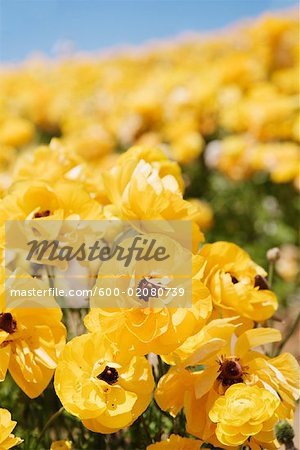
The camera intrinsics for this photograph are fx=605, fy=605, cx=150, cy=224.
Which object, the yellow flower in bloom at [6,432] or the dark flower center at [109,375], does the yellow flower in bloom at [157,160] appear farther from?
the yellow flower in bloom at [6,432]

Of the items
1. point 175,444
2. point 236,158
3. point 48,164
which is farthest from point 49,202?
point 236,158

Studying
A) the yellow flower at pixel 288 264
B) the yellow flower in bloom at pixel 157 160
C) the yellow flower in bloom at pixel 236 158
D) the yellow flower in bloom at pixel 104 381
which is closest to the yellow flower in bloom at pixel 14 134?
the yellow flower in bloom at pixel 236 158

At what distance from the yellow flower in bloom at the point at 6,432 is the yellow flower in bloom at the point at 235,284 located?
353 millimetres

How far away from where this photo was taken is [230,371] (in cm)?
90

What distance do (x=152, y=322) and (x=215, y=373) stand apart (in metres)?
0.12

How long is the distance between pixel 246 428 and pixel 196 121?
2860mm

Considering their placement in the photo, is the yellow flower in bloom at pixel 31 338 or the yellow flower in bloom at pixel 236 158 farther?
the yellow flower in bloom at pixel 236 158

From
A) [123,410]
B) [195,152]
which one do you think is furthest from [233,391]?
[195,152]

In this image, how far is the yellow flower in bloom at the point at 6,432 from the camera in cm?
78

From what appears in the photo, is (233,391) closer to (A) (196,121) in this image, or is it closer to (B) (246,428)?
(B) (246,428)

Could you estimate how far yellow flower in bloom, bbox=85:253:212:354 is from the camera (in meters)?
0.84

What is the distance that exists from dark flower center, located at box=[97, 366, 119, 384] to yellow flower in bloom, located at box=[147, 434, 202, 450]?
0.12 m

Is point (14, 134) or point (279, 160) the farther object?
point (14, 134)

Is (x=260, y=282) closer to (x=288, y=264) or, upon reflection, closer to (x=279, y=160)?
(x=288, y=264)
